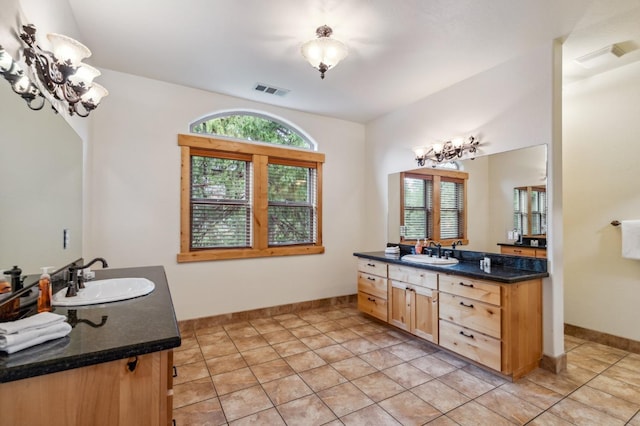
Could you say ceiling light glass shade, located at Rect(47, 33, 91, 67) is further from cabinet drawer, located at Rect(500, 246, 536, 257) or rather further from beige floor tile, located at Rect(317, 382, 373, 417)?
cabinet drawer, located at Rect(500, 246, 536, 257)

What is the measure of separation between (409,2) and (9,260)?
2707 mm

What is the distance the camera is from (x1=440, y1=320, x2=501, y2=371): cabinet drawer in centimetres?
243

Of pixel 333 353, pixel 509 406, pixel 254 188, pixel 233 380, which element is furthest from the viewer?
pixel 254 188

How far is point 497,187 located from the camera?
3111 millimetres

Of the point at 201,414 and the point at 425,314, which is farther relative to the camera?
the point at 425,314

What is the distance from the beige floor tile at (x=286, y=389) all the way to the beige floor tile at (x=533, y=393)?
1.53 meters

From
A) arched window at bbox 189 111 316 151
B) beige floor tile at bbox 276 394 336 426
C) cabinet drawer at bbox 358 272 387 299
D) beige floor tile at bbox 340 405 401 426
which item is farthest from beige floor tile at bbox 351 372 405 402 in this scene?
arched window at bbox 189 111 316 151

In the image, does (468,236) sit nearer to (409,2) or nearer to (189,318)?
(409,2)

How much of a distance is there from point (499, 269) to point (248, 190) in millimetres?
2939

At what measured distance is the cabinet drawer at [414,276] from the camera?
298 centimetres

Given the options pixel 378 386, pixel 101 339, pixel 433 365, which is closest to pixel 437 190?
pixel 433 365

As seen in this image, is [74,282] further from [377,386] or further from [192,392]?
[377,386]

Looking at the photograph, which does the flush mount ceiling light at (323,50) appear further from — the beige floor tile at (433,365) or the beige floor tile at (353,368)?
the beige floor tile at (433,365)

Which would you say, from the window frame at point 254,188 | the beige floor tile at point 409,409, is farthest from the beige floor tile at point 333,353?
the window frame at point 254,188
